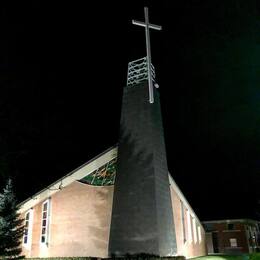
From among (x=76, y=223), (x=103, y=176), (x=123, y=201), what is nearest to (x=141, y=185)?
(x=123, y=201)

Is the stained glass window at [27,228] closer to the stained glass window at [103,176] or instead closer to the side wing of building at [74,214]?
the side wing of building at [74,214]

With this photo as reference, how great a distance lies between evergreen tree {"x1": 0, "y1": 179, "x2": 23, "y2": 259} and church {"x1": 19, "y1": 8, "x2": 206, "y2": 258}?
232 centimetres


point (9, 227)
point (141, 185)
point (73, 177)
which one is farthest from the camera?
point (73, 177)

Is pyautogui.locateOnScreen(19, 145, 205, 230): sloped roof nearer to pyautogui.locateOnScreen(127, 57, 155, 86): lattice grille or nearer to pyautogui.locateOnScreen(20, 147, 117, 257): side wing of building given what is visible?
pyautogui.locateOnScreen(20, 147, 117, 257): side wing of building

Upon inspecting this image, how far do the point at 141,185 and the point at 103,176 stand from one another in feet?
16.1

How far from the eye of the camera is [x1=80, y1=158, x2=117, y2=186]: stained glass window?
21234 millimetres

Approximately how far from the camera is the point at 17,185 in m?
26.3

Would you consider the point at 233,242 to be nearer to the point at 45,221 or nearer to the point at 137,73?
the point at 45,221

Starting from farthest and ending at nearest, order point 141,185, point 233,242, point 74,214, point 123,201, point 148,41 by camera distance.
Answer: point 233,242 < point 74,214 < point 148,41 < point 123,201 < point 141,185

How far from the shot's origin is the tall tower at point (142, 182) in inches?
639

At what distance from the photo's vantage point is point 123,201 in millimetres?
17344

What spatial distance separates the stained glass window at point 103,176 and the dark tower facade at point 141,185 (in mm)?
2791

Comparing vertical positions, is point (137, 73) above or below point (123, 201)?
above

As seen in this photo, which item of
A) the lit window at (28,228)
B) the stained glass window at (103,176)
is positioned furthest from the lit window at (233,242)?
the lit window at (28,228)
